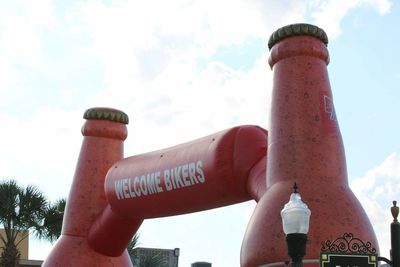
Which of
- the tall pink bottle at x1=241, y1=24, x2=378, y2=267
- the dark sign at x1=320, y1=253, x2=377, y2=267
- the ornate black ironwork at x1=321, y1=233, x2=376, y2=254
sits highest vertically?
the tall pink bottle at x1=241, y1=24, x2=378, y2=267

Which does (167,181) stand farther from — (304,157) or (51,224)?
(51,224)

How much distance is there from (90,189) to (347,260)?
901 centimetres

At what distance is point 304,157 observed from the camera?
9.03 metres

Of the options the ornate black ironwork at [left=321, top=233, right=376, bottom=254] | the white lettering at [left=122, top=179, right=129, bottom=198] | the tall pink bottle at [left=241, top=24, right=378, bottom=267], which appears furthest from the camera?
the white lettering at [left=122, top=179, right=129, bottom=198]

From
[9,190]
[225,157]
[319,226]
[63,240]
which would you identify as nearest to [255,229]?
[319,226]

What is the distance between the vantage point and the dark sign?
6.25 meters

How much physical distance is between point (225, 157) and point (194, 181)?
2.86 feet

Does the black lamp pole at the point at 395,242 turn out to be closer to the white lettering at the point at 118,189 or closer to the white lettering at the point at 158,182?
the white lettering at the point at 158,182

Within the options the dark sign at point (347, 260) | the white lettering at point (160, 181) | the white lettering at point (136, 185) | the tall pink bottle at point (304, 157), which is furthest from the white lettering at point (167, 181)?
the dark sign at point (347, 260)

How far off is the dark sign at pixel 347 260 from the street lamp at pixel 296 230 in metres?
0.56

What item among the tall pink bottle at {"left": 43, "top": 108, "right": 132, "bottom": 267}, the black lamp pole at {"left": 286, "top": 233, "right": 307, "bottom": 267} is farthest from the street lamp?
the tall pink bottle at {"left": 43, "top": 108, "right": 132, "bottom": 267}

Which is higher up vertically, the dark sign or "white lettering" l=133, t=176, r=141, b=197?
"white lettering" l=133, t=176, r=141, b=197

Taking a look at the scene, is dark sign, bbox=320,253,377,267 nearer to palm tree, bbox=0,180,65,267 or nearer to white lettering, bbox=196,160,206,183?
white lettering, bbox=196,160,206,183

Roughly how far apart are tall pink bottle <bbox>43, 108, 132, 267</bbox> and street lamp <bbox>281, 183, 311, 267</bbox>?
28.4 feet
